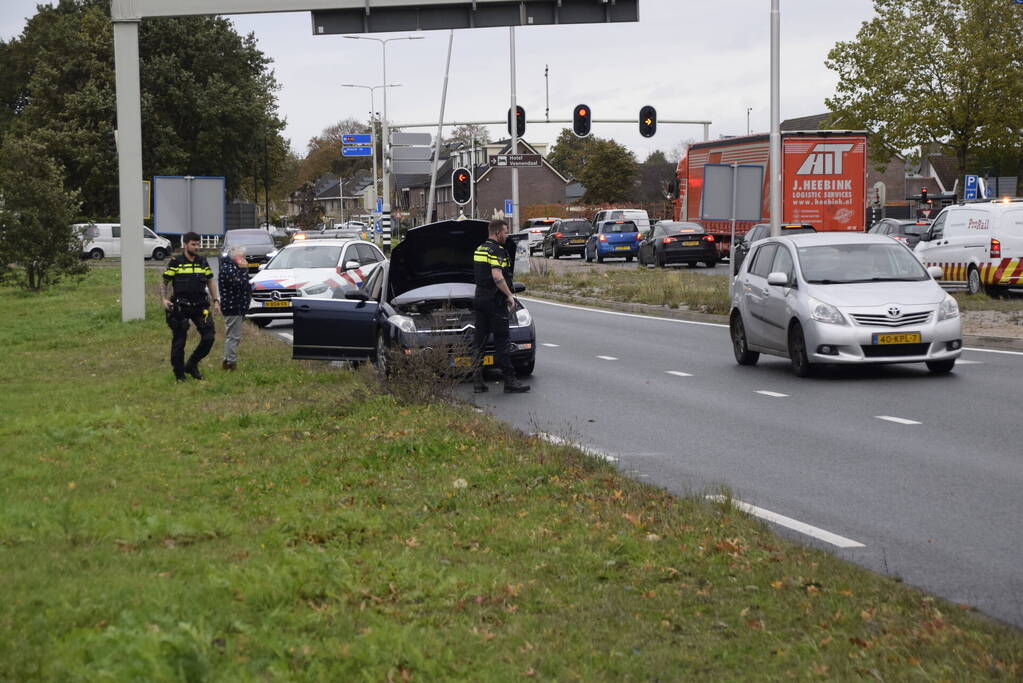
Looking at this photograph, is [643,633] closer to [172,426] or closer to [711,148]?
[172,426]

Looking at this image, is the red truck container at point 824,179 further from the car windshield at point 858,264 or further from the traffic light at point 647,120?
the car windshield at point 858,264

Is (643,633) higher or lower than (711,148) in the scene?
lower

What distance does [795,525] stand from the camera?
7.61 metres

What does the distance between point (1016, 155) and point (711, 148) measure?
47.7 ft

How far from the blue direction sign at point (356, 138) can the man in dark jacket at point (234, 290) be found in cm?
3709

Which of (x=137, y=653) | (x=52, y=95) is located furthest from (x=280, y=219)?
(x=137, y=653)

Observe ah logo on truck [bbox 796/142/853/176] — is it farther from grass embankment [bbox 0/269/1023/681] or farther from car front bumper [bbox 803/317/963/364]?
grass embankment [bbox 0/269/1023/681]

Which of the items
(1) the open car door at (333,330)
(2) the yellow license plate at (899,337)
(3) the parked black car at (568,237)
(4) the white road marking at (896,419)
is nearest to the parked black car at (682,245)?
(3) the parked black car at (568,237)

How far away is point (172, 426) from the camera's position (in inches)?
463

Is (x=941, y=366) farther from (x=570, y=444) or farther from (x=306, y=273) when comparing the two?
(x=306, y=273)

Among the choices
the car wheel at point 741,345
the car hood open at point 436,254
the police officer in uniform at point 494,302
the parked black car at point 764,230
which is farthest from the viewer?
the parked black car at point 764,230

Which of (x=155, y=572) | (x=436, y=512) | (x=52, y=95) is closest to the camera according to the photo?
(x=155, y=572)

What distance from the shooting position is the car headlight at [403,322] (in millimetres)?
15039

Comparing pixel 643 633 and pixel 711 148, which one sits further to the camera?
pixel 711 148
